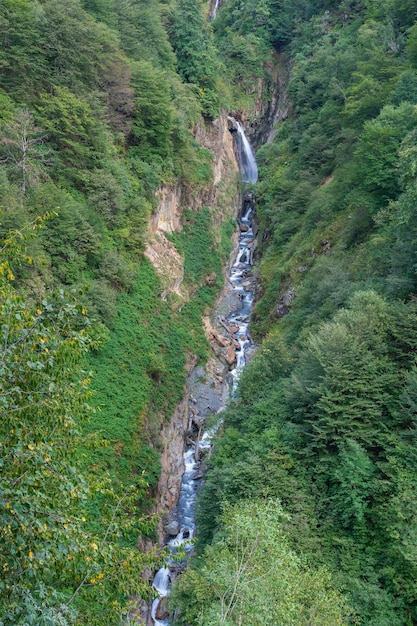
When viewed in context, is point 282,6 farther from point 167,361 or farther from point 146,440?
point 146,440

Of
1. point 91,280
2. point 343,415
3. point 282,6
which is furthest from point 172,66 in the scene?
point 343,415

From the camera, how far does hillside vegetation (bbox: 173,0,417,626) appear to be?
10422mm

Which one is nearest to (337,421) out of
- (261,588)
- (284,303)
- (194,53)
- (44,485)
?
(261,588)

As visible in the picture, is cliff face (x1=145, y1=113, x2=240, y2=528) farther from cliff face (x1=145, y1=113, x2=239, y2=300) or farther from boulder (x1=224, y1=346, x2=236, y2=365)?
boulder (x1=224, y1=346, x2=236, y2=365)

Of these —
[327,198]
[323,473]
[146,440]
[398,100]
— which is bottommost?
[146,440]

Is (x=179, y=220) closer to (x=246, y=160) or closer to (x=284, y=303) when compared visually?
(x=284, y=303)

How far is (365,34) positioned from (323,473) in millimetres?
35086

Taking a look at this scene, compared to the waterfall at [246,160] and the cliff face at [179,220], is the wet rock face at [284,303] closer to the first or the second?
the cliff face at [179,220]

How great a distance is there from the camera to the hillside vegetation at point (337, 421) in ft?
34.2

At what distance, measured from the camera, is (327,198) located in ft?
99.0

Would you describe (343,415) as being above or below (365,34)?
below

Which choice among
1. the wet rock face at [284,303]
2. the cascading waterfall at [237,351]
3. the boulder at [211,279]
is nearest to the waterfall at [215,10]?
the cascading waterfall at [237,351]

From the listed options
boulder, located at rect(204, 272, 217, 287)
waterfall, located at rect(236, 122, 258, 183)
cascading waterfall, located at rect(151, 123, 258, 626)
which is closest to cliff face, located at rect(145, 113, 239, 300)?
waterfall, located at rect(236, 122, 258, 183)

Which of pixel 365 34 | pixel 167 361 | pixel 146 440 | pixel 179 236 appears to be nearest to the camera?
pixel 146 440
